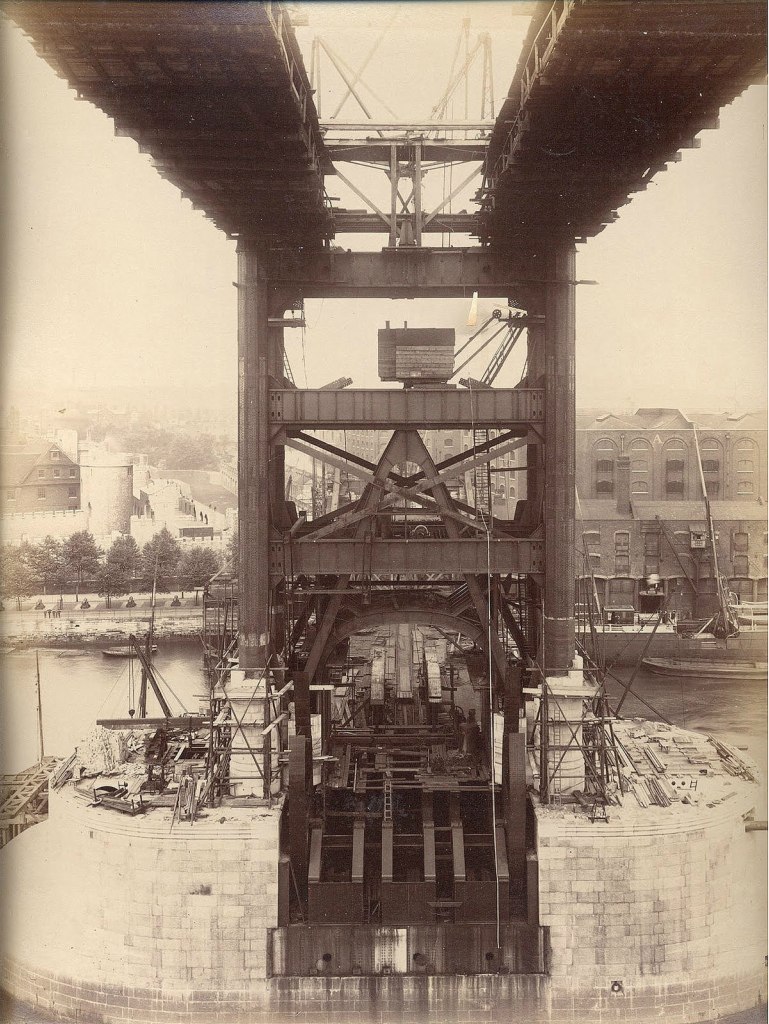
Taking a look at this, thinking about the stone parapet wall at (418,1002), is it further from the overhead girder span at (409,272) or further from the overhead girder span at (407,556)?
the overhead girder span at (409,272)

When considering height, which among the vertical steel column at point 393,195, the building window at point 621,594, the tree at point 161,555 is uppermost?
the vertical steel column at point 393,195

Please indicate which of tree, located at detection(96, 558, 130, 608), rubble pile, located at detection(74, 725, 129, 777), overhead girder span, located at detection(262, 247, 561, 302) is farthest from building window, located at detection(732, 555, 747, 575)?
rubble pile, located at detection(74, 725, 129, 777)

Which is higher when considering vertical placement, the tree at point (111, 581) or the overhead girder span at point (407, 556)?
the overhead girder span at point (407, 556)

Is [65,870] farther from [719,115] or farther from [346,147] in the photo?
[719,115]

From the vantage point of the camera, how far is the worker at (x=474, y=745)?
2262 cm

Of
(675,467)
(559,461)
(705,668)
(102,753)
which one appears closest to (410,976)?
(102,753)

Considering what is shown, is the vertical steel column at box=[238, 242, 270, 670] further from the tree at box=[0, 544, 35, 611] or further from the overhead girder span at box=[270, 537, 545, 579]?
the tree at box=[0, 544, 35, 611]

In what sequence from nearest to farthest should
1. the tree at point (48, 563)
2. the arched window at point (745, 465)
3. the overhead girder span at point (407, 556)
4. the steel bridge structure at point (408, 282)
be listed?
the steel bridge structure at point (408, 282) → the overhead girder span at point (407, 556) → the tree at point (48, 563) → the arched window at point (745, 465)

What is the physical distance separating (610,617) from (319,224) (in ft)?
123

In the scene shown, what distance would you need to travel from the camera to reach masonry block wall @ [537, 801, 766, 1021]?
17.7m

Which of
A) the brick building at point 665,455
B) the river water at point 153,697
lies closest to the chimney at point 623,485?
the brick building at point 665,455

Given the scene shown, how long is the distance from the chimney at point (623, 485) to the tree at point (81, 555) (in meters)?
30.6

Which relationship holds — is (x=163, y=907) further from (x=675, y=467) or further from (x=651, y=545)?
(x=675, y=467)

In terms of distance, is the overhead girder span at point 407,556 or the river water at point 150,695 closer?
the overhead girder span at point 407,556
